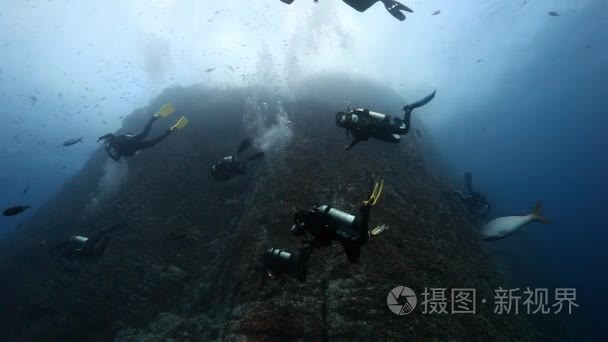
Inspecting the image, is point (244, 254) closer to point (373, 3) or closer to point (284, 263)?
point (284, 263)

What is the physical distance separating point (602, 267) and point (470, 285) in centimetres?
5496

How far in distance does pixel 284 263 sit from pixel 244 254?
154 inches

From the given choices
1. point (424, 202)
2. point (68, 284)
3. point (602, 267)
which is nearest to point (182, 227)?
point (68, 284)

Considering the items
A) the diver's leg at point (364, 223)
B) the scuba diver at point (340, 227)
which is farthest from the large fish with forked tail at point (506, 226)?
the diver's leg at point (364, 223)

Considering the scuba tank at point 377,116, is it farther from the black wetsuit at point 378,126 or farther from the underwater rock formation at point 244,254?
the underwater rock formation at point 244,254

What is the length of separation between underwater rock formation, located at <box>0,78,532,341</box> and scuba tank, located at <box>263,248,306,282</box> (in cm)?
173

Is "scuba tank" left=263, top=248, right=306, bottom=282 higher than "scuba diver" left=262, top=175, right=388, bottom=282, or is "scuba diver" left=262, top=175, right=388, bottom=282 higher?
"scuba diver" left=262, top=175, right=388, bottom=282

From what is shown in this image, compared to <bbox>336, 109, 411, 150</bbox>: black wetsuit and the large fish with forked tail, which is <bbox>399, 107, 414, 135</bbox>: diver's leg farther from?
the large fish with forked tail

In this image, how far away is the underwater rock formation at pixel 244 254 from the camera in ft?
24.2

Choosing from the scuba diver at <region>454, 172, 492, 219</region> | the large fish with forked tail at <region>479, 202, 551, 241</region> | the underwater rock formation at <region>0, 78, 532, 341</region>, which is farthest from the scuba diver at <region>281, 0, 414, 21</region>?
the scuba diver at <region>454, 172, 492, 219</region>

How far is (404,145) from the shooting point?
15.8 metres

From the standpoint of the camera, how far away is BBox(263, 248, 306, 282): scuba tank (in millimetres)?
5727

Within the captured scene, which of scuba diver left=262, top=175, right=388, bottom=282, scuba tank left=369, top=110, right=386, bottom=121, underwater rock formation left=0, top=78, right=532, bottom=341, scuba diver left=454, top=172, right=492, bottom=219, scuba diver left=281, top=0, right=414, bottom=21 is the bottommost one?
scuba diver left=454, top=172, right=492, bottom=219

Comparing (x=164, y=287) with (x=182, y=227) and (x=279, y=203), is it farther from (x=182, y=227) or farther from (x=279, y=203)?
(x=279, y=203)
